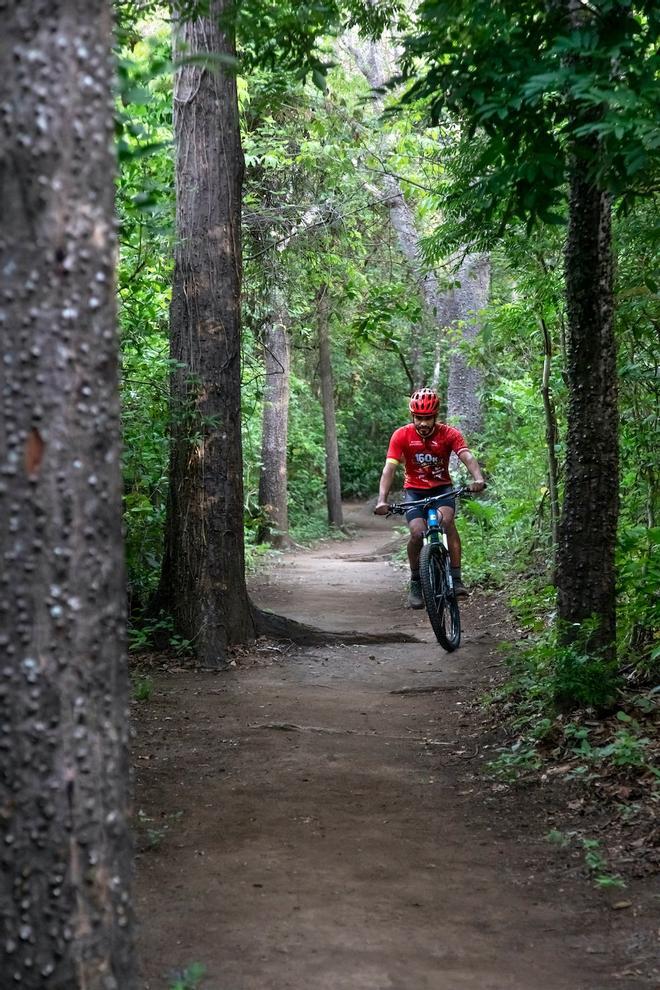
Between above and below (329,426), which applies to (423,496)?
below

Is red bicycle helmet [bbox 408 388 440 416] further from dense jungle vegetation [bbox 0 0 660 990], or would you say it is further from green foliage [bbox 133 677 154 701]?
green foliage [bbox 133 677 154 701]

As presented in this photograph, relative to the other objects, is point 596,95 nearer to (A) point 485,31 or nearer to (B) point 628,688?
(A) point 485,31

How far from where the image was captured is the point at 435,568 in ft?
32.7

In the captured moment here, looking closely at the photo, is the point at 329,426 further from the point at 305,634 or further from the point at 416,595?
the point at 416,595

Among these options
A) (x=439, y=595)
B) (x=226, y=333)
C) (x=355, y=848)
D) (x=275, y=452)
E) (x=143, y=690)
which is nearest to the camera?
(x=355, y=848)

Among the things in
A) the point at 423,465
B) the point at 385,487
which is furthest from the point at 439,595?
the point at 423,465

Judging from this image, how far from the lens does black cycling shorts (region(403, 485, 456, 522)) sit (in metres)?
10.1

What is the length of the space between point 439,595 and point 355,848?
4.93m

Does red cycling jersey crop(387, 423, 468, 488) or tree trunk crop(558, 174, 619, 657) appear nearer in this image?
tree trunk crop(558, 174, 619, 657)

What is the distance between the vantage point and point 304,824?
5.54 metres

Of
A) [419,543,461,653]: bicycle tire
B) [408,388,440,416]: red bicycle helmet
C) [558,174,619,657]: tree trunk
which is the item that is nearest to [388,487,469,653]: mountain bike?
[419,543,461,653]: bicycle tire

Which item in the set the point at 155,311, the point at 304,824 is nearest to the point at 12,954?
the point at 304,824

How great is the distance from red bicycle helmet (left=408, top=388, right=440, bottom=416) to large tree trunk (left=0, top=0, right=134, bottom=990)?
7.34m

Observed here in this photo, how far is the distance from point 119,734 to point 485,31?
4618 mm
